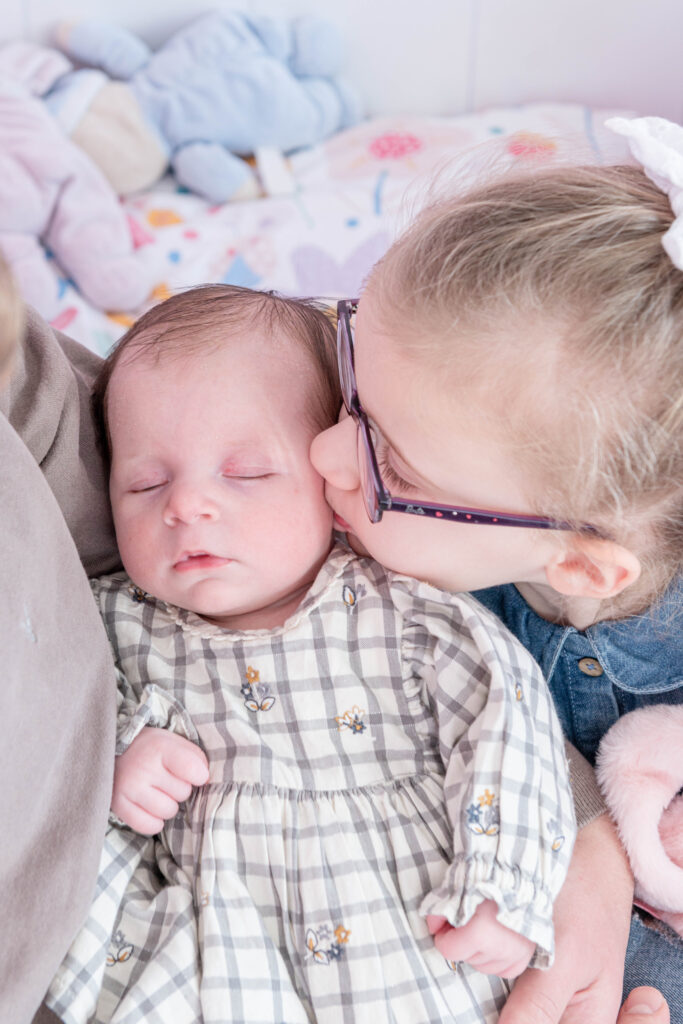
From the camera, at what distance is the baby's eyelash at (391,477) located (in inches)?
38.0

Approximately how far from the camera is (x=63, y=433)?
104 cm

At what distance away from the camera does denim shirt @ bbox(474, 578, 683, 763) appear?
1.14 meters

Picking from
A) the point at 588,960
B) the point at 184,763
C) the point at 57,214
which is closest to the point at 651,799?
the point at 588,960

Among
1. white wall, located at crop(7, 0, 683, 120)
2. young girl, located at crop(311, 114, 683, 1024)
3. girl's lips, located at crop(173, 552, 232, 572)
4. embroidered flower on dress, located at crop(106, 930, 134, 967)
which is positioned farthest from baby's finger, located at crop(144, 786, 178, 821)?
white wall, located at crop(7, 0, 683, 120)

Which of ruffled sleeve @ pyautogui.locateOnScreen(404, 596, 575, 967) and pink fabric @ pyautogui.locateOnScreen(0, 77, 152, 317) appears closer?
ruffled sleeve @ pyautogui.locateOnScreen(404, 596, 575, 967)

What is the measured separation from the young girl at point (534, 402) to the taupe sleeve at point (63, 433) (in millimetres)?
269

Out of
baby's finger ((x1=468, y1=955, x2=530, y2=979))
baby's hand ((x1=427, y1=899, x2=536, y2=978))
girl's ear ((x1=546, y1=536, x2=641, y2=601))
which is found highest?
girl's ear ((x1=546, y1=536, x2=641, y2=601))

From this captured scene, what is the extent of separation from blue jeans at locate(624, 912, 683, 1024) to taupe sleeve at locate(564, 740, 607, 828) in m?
0.13

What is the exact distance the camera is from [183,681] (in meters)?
1.12

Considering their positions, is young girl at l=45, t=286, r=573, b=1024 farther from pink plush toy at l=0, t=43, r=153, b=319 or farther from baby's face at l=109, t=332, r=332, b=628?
pink plush toy at l=0, t=43, r=153, b=319

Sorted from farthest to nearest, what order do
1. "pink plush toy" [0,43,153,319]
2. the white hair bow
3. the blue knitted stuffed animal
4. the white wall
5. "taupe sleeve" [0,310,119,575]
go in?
1. the white wall
2. the blue knitted stuffed animal
3. "pink plush toy" [0,43,153,319]
4. "taupe sleeve" [0,310,119,575]
5. the white hair bow

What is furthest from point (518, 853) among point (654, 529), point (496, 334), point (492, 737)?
point (496, 334)

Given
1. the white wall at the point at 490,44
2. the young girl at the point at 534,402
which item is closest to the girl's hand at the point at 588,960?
the young girl at the point at 534,402

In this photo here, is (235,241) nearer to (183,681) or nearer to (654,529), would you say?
(183,681)
